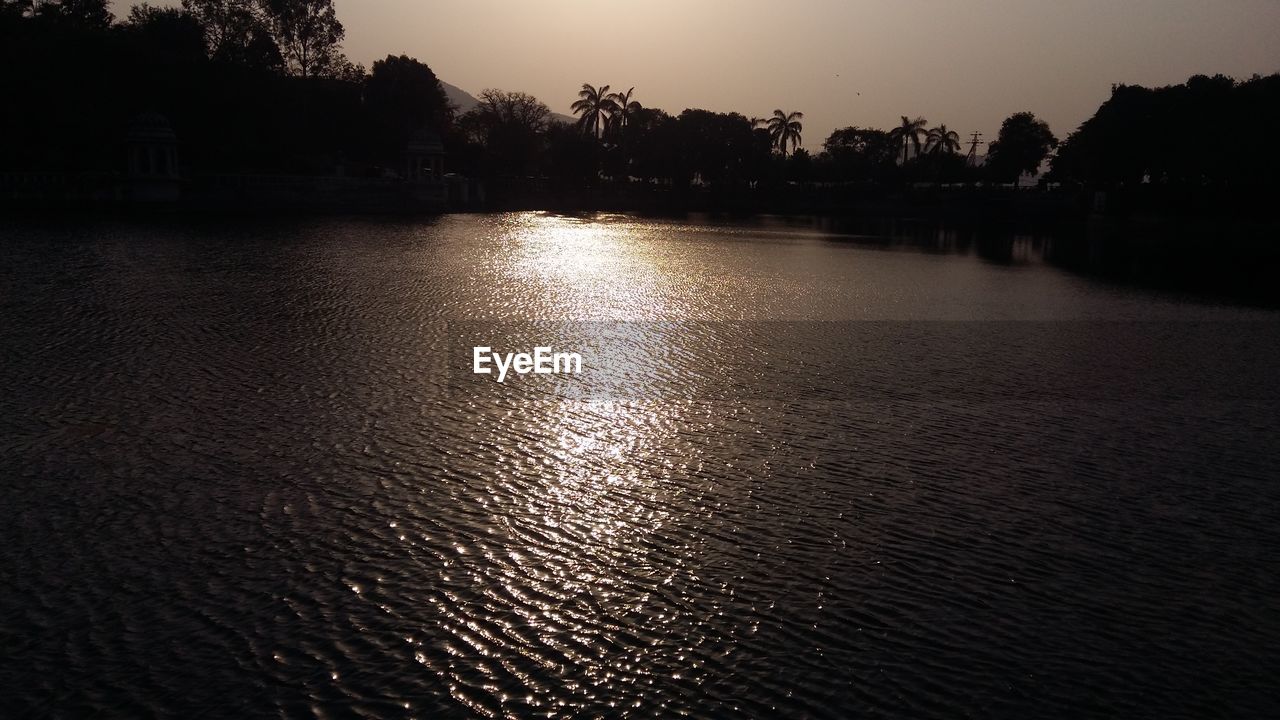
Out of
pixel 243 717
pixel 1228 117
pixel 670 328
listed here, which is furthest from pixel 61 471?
pixel 1228 117

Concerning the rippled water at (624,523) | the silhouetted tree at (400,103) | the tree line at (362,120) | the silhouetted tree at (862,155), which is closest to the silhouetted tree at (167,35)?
the tree line at (362,120)

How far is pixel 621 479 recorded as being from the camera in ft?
26.1

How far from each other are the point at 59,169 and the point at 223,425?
150 feet

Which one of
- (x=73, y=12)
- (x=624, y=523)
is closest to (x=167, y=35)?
(x=73, y=12)

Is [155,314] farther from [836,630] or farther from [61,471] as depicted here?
[836,630]

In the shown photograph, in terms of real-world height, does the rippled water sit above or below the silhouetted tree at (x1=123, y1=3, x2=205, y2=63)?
below

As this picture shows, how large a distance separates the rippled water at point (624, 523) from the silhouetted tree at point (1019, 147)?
88681 millimetres

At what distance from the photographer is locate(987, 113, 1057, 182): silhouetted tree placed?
96250mm

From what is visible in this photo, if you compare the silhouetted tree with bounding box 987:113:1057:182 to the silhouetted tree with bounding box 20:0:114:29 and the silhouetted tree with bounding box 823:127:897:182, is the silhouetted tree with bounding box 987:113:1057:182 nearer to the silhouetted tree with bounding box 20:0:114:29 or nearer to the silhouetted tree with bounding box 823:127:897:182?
the silhouetted tree with bounding box 823:127:897:182

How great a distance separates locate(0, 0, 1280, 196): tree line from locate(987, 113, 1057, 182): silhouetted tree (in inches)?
7.6

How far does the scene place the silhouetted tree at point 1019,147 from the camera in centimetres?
9625

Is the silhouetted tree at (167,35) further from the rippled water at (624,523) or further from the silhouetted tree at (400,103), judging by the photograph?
the rippled water at (624,523)

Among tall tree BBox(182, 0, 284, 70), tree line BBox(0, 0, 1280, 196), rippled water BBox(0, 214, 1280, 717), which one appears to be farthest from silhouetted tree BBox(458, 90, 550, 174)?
rippled water BBox(0, 214, 1280, 717)

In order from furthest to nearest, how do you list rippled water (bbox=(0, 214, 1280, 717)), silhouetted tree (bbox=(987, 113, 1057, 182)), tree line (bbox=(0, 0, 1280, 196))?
silhouetted tree (bbox=(987, 113, 1057, 182)), tree line (bbox=(0, 0, 1280, 196)), rippled water (bbox=(0, 214, 1280, 717))
